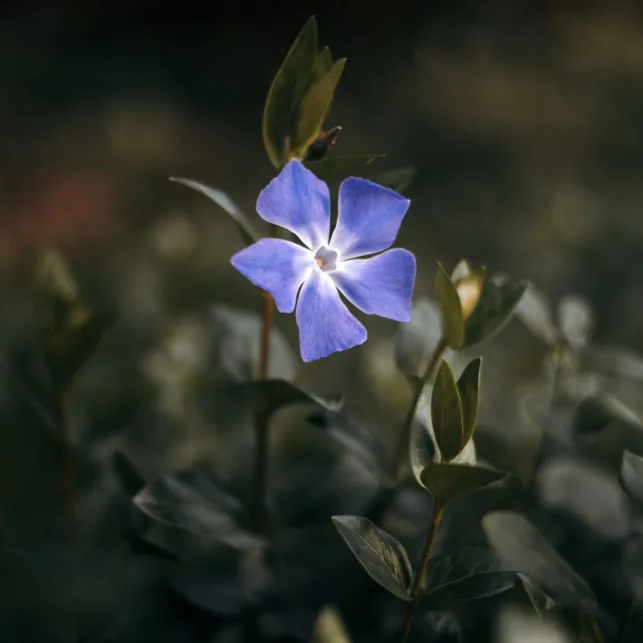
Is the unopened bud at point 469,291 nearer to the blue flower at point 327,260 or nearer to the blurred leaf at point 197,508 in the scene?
the blue flower at point 327,260

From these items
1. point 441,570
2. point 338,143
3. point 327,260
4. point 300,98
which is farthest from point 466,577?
point 338,143

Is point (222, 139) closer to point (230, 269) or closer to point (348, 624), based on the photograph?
point (230, 269)

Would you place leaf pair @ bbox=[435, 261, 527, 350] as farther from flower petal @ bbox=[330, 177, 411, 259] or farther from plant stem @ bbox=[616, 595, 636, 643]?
plant stem @ bbox=[616, 595, 636, 643]

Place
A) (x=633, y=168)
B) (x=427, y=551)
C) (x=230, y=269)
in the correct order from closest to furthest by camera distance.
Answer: (x=427, y=551), (x=230, y=269), (x=633, y=168)

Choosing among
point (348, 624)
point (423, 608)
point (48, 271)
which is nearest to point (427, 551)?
point (423, 608)

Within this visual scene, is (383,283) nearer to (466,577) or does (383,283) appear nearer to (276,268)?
(276,268)
